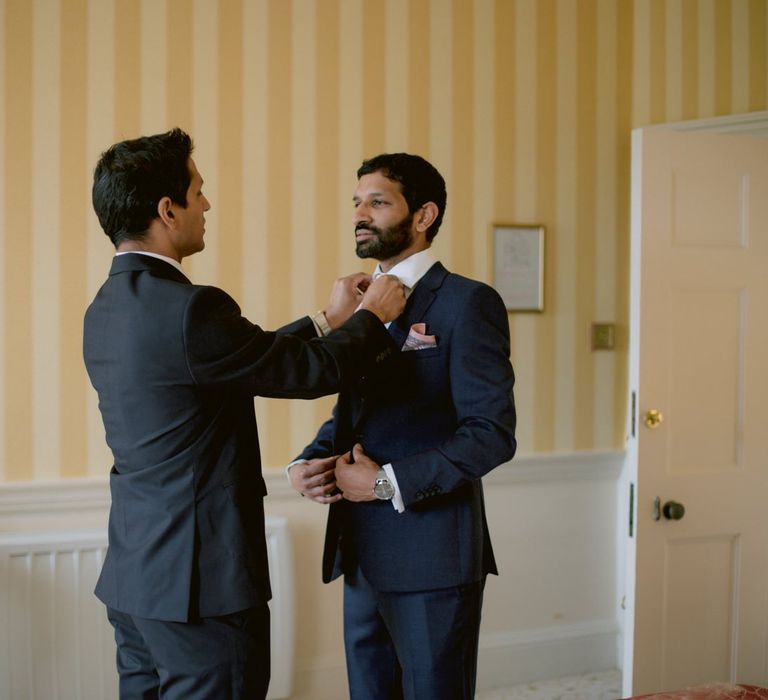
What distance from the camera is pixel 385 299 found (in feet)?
5.63

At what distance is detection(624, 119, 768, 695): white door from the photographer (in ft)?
8.82

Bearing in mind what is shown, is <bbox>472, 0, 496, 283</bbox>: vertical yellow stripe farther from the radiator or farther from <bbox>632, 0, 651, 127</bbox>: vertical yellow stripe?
the radiator

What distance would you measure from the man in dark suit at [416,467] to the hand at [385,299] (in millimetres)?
60

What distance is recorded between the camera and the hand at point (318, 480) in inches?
69.2

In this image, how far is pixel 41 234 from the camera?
2504 millimetres

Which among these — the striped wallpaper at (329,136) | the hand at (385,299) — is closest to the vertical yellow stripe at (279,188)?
the striped wallpaper at (329,136)

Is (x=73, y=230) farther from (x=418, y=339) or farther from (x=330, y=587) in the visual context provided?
(x=330, y=587)

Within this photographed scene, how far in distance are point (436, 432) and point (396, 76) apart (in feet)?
5.17

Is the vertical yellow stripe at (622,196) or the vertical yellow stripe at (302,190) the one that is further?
the vertical yellow stripe at (622,196)

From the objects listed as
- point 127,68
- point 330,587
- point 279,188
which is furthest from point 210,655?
point 127,68

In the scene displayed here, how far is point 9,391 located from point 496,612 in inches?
75.1

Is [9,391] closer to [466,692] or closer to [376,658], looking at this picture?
[376,658]

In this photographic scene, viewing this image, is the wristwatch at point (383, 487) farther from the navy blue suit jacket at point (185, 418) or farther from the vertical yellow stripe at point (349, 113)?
the vertical yellow stripe at point (349, 113)

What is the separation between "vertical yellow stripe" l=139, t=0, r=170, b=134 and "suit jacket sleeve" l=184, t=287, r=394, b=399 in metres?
1.32
